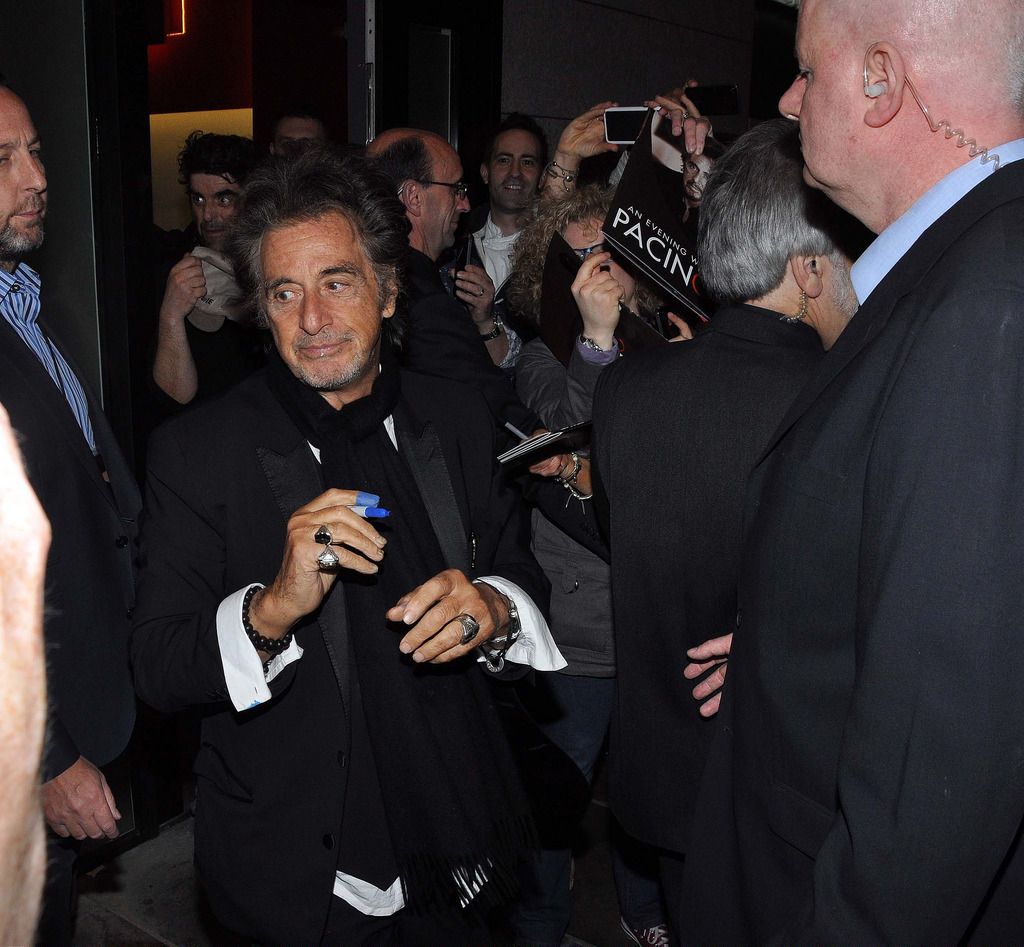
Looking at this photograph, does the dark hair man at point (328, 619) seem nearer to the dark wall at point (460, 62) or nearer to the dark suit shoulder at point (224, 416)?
the dark suit shoulder at point (224, 416)

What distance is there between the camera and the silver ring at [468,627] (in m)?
1.81

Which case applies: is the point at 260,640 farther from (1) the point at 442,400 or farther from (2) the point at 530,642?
(1) the point at 442,400

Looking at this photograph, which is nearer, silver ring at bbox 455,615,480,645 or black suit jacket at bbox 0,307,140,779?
silver ring at bbox 455,615,480,645

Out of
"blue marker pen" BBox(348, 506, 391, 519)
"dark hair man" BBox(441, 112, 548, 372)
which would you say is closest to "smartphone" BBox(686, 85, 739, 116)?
"dark hair man" BBox(441, 112, 548, 372)

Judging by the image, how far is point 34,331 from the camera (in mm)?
2781

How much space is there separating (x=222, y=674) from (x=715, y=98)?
2326 mm

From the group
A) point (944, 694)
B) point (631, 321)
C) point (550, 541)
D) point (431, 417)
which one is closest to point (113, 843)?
point (550, 541)

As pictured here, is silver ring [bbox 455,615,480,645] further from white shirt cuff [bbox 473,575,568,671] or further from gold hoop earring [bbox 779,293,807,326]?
gold hoop earring [bbox 779,293,807,326]

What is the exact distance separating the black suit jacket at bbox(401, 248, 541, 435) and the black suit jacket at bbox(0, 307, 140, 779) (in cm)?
90

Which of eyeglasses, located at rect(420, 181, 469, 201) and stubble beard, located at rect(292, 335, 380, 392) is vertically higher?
eyeglasses, located at rect(420, 181, 469, 201)

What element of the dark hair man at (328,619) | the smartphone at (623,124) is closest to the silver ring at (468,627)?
the dark hair man at (328,619)

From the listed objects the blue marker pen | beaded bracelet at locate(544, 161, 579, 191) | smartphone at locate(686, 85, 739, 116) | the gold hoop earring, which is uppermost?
smartphone at locate(686, 85, 739, 116)

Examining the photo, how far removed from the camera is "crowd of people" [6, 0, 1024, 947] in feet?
3.45

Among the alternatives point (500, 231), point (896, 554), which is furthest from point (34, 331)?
point (896, 554)
